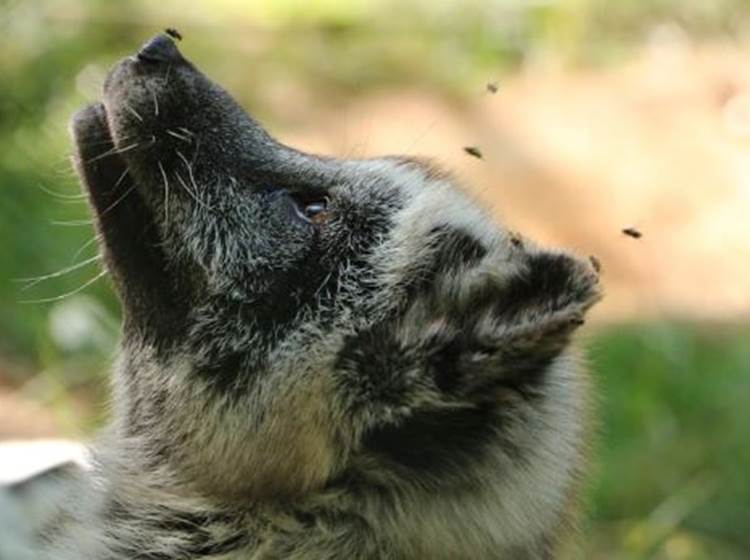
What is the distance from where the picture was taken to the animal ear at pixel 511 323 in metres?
3.47

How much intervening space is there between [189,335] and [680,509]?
9.94ft

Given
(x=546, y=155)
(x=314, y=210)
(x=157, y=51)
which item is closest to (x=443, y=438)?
(x=314, y=210)

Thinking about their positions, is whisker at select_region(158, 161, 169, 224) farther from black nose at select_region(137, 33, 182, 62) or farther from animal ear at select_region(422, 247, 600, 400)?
animal ear at select_region(422, 247, 600, 400)

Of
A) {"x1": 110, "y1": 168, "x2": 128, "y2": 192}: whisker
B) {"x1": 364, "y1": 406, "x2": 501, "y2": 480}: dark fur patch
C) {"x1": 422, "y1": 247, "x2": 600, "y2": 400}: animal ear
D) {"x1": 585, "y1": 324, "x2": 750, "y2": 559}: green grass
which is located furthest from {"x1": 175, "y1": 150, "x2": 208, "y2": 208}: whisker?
{"x1": 585, "y1": 324, "x2": 750, "y2": 559}: green grass

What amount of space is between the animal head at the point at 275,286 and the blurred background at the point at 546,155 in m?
0.55

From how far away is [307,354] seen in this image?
385 cm

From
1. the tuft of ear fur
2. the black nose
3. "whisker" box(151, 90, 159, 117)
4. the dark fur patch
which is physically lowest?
the dark fur patch

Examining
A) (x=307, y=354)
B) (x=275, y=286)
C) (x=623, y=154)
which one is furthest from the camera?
(x=623, y=154)

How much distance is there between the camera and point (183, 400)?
13.1ft

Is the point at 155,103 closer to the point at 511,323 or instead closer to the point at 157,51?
the point at 157,51

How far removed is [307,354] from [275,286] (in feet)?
0.72

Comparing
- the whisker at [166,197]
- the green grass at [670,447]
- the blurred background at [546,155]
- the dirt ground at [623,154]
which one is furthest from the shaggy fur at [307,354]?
the dirt ground at [623,154]

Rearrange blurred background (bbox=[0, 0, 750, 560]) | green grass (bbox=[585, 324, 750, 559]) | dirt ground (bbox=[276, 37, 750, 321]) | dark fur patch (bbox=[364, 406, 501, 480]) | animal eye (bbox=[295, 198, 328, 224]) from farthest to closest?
1. dirt ground (bbox=[276, 37, 750, 321])
2. blurred background (bbox=[0, 0, 750, 560])
3. green grass (bbox=[585, 324, 750, 559])
4. animal eye (bbox=[295, 198, 328, 224])
5. dark fur patch (bbox=[364, 406, 501, 480])

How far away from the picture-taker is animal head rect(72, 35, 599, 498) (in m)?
3.71
